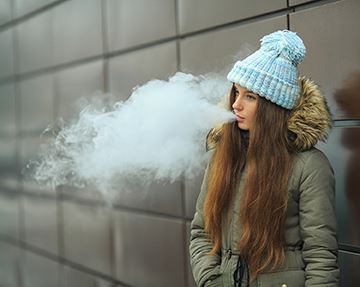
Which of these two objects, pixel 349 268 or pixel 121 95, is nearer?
pixel 349 268

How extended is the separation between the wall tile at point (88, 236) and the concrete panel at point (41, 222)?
296 mm

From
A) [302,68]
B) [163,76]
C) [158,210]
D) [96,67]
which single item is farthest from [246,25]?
[96,67]

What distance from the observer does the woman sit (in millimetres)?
2270

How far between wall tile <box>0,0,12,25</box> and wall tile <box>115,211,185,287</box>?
135 inches

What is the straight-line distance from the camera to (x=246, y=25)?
353 centimetres

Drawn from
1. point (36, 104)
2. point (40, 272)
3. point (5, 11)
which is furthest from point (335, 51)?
point (5, 11)

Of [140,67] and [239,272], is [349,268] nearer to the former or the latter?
[239,272]

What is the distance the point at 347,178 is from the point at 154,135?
1.07 meters

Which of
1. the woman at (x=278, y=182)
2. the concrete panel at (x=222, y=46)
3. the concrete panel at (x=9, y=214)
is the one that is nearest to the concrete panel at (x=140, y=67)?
the concrete panel at (x=222, y=46)

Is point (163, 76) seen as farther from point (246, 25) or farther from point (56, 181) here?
point (56, 181)

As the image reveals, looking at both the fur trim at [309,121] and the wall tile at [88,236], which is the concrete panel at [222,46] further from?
the wall tile at [88,236]

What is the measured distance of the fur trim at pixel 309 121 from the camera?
7.72 feet

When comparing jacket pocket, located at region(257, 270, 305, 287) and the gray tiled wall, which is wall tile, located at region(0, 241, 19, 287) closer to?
the gray tiled wall

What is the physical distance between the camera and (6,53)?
23.7ft
